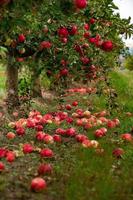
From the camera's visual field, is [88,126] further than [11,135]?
Yes

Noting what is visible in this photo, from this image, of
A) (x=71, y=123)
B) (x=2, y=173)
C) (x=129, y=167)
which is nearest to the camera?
(x=2, y=173)

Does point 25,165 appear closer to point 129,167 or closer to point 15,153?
point 15,153

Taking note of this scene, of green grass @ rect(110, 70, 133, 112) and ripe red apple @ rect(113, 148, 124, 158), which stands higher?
ripe red apple @ rect(113, 148, 124, 158)

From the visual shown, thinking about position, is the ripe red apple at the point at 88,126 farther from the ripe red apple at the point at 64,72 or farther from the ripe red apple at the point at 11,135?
the ripe red apple at the point at 11,135

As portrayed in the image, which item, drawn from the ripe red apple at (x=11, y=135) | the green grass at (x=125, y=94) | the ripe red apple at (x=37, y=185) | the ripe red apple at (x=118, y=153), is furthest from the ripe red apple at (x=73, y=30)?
the green grass at (x=125, y=94)

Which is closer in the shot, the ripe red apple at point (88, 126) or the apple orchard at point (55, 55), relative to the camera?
the apple orchard at point (55, 55)

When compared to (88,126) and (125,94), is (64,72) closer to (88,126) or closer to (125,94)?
(88,126)

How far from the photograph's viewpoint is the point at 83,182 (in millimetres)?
6168

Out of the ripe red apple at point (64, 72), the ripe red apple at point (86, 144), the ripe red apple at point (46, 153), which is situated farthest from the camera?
the ripe red apple at point (64, 72)

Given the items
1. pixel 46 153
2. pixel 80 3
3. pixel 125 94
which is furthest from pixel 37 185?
pixel 125 94

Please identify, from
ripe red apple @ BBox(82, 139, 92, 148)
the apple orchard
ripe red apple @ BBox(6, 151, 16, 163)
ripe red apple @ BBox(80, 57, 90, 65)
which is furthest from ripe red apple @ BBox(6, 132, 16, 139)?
ripe red apple @ BBox(80, 57, 90, 65)

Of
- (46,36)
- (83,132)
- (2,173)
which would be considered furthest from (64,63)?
(2,173)

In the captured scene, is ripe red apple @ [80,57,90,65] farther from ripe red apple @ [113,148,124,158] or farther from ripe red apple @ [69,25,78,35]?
ripe red apple @ [113,148,124,158]

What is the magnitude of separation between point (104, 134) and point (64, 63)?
7.87ft
